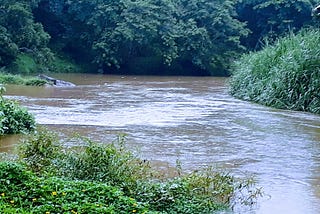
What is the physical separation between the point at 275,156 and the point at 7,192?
393 cm

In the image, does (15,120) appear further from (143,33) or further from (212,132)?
(143,33)

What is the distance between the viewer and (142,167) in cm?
523

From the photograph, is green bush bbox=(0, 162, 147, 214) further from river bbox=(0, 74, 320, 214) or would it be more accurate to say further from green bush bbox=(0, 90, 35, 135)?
green bush bbox=(0, 90, 35, 135)

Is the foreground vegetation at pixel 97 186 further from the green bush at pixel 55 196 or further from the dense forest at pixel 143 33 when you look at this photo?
the dense forest at pixel 143 33

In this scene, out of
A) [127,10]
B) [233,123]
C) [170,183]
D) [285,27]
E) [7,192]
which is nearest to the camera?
[7,192]

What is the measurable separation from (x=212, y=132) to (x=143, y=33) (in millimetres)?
18584

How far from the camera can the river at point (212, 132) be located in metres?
5.97

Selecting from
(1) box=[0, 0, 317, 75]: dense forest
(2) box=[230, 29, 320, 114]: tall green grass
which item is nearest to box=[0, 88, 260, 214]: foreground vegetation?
(2) box=[230, 29, 320, 114]: tall green grass

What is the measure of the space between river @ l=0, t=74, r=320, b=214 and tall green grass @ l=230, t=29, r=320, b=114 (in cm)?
47

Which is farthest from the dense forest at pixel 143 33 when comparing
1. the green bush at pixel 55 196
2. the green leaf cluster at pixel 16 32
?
the green bush at pixel 55 196

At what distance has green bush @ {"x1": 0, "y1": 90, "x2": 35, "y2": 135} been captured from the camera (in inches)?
322

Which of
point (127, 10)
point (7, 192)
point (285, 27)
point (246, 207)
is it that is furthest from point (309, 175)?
point (285, 27)

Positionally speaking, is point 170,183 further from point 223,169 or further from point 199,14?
point 199,14

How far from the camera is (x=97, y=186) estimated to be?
448cm
